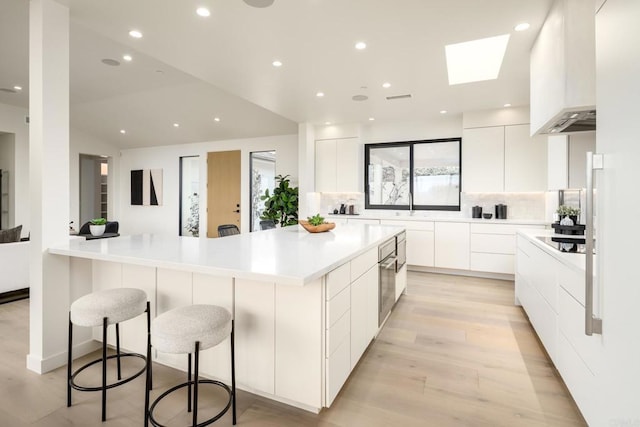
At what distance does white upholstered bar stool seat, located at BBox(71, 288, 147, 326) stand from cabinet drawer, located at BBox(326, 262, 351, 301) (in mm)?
1171

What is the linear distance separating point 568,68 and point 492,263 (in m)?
3.38

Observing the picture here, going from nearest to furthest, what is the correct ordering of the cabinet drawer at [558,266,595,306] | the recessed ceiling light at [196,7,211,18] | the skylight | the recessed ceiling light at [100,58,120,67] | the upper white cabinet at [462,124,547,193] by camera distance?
the cabinet drawer at [558,266,595,306]
the recessed ceiling light at [196,7,211,18]
the skylight
the recessed ceiling light at [100,58,120,67]
the upper white cabinet at [462,124,547,193]

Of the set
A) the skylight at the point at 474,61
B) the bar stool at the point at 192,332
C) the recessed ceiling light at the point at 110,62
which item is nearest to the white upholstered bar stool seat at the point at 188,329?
the bar stool at the point at 192,332

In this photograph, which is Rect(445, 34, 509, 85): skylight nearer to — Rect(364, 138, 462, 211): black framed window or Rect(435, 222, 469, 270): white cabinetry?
Rect(364, 138, 462, 211): black framed window

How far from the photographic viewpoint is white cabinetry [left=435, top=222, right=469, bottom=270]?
16.8 ft

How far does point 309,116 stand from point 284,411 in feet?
15.8

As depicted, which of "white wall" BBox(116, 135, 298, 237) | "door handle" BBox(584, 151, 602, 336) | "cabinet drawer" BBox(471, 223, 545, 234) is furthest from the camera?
"white wall" BBox(116, 135, 298, 237)

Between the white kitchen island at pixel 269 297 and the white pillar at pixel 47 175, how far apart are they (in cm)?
13

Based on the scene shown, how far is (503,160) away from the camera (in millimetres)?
5047

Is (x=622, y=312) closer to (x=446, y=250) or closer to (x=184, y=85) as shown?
(x=446, y=250)

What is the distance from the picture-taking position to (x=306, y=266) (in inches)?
64.8

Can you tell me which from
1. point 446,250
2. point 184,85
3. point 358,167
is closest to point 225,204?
point 184,85

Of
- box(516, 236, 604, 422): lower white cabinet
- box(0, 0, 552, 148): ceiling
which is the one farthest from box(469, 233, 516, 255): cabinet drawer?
box(516, 236, 604, 422): lower white cabinet

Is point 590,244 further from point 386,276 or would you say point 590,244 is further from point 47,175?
point 47,175
